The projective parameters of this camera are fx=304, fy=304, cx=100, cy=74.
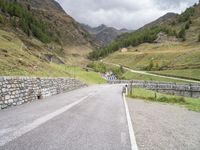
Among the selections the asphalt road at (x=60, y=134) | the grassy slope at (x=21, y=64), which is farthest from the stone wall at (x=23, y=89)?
the asphalt road at (x=60, y=134)

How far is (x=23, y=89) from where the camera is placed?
18.7 metres

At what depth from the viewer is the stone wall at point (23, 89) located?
15703 millimetres

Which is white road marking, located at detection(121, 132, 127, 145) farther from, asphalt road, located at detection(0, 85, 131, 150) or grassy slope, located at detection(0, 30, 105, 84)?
grassy slope, located at detection(0, 30, 105, 84)

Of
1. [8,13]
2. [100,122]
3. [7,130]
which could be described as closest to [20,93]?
[100,122]

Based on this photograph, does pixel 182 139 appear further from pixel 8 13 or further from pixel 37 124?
pixel 8 13

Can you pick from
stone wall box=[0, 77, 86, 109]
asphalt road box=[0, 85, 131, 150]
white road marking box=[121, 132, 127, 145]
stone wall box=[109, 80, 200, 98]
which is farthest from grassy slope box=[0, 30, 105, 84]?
white road marking box=[121, 132, 127, 145]

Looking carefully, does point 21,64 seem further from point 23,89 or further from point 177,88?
point 177,88

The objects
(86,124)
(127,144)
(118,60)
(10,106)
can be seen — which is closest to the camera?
(127,144)

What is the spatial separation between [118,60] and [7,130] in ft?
550

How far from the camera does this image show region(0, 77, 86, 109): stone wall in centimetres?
1570

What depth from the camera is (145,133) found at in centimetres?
1026

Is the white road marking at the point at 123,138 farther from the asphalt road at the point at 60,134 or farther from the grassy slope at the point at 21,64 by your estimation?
the grassy slope at the point at 21,64

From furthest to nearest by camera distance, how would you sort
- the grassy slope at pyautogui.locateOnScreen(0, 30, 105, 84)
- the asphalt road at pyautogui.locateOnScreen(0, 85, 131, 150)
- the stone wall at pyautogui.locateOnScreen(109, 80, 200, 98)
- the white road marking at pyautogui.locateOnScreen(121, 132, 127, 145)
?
the stone wall at pyautogui.locateOnScreen(109, 80, 200, 98), the grassy slope at pyautogui.locateOnScreen(0, 30, 105, 84), the white road marking at pyautogui.locateOnScreen(121, 132, 127, 145), the asphalt road at pyautogui.locateOnScreen(0, 85, 131, 150)

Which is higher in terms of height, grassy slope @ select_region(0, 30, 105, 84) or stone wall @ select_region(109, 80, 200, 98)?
grassy slope @ select_region(0, 30, 105, 84)
